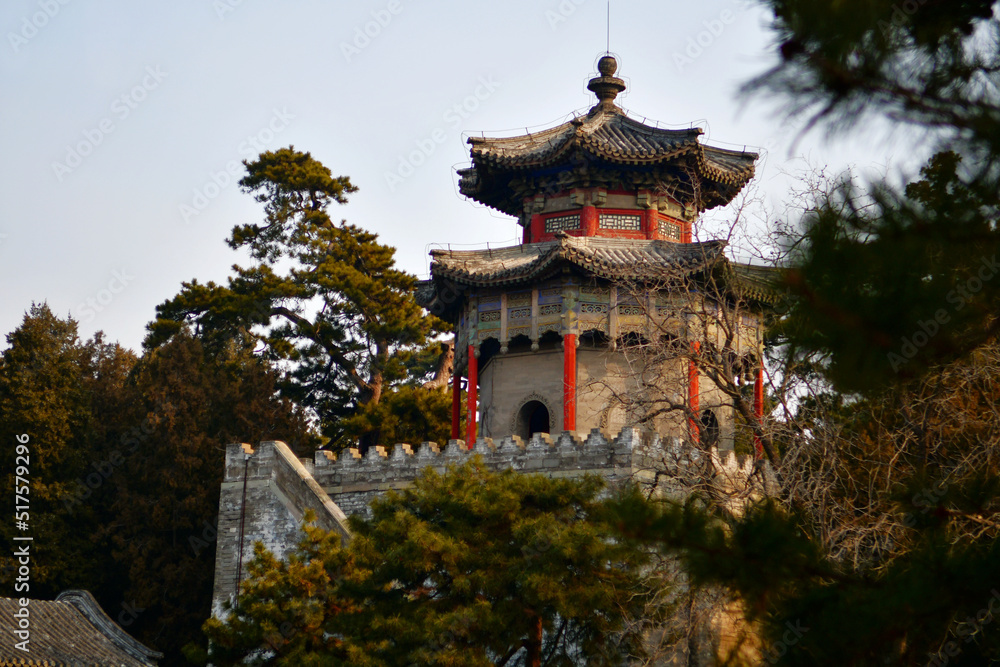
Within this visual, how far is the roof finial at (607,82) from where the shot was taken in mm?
25062

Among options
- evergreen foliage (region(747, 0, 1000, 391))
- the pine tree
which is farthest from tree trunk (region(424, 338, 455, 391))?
evergreen foliage (region(747, 0, 1000, 391))

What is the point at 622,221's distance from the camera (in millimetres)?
23578

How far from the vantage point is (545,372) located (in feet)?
74.6

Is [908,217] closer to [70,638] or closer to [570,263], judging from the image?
[570,263]

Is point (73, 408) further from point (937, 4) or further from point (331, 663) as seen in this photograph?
point (937, 4)

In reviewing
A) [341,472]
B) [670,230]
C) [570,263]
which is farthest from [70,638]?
[670,230]

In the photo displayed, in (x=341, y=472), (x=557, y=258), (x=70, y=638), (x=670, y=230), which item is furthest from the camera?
(x=670, y=230)

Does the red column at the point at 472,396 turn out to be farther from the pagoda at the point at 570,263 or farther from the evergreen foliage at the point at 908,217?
the evergreen foliage at the point at 908,217

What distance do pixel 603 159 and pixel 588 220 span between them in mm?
1104

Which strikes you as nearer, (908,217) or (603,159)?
(908,217)

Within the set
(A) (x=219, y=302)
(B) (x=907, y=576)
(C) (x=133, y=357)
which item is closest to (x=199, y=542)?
(A) (x=219, y=302)

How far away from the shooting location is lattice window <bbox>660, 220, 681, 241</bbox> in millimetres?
23844

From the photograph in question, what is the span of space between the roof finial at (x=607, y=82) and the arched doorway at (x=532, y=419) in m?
5.97

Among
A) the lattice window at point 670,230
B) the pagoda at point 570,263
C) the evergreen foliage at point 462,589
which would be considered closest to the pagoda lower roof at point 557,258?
the pagoda at point 570,263
